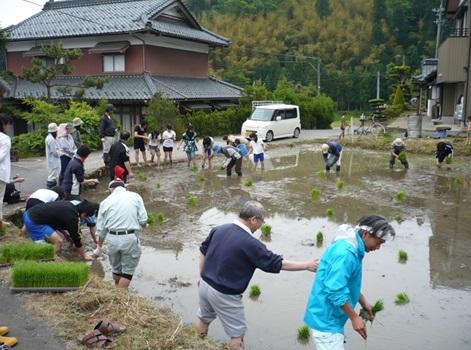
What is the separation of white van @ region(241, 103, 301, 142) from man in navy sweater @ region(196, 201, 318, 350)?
18.7 m

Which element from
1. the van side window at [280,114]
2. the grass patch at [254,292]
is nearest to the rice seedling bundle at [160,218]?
the grass patch at [254,292]

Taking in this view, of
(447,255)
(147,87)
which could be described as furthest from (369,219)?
(147,87)

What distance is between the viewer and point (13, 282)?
16.8 feet

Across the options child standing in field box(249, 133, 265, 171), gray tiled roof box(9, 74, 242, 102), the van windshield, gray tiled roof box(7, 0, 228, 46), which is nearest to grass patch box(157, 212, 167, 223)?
child standing in field box(249, 133, 265, 171)

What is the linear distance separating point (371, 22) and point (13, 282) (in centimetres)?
5767

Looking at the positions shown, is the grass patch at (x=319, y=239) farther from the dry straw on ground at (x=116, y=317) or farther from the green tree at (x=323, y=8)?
the green tree at (x=323, y=8)

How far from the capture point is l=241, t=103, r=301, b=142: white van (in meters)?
22.9

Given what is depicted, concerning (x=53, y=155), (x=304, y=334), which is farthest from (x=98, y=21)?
(x=304, y=334)

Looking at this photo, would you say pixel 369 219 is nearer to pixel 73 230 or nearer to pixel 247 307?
pixel 247 307

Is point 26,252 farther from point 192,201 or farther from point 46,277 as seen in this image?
point 192,201

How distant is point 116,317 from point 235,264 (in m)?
1.42

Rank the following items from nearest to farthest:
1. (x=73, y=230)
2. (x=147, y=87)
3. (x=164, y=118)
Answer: (x=73, y=230)
(x=164, y=118)
(x=147, y=87)

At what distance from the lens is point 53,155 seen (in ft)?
33.8

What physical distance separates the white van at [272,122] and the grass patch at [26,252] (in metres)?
17.0
